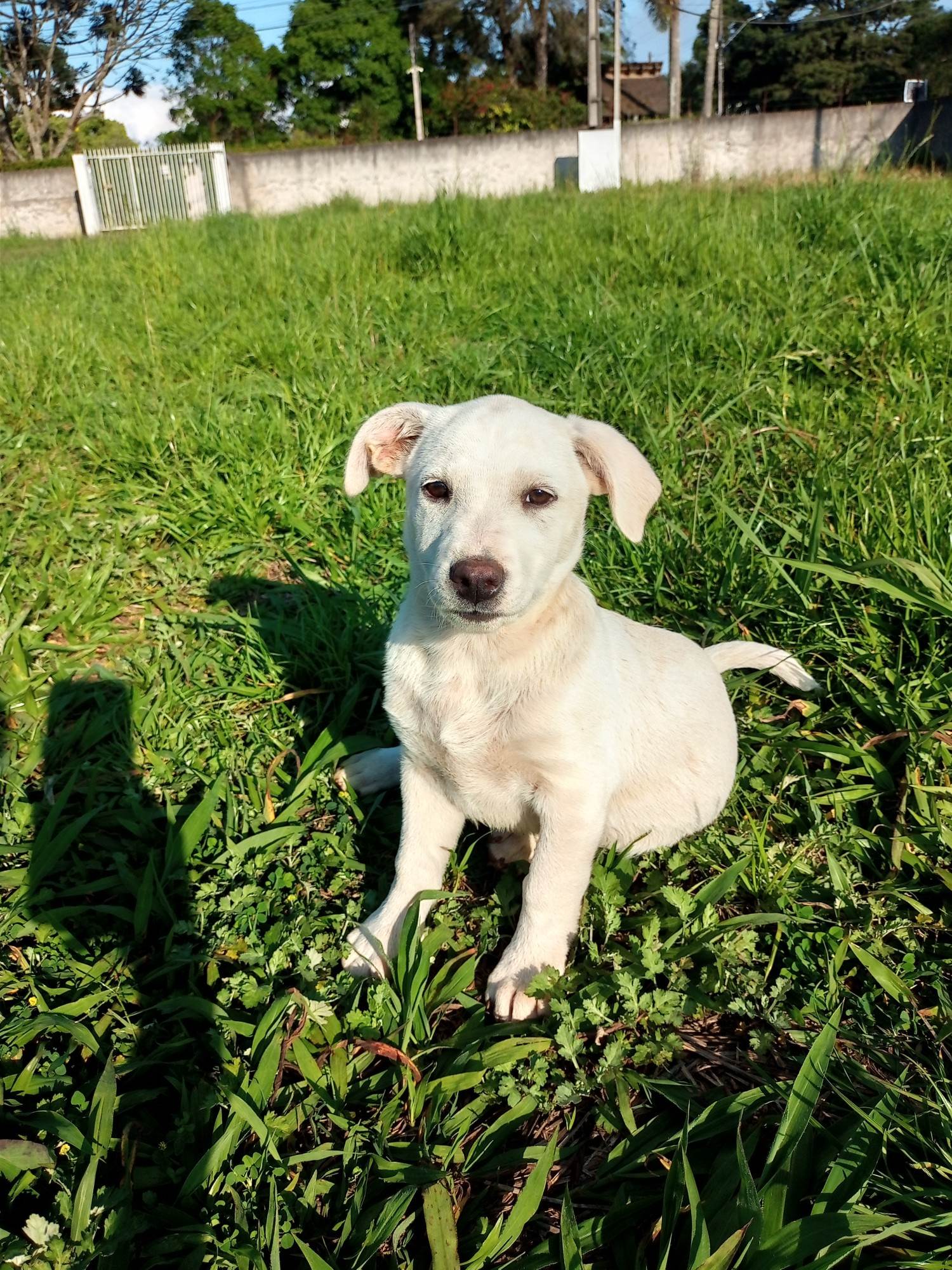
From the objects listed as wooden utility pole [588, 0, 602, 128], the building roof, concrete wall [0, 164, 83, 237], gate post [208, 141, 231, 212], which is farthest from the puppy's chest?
the building roof

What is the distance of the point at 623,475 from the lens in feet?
6.88

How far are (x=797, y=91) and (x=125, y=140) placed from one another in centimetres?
3448

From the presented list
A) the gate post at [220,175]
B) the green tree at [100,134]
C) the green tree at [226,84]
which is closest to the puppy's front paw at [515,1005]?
the gate post at [220,175]

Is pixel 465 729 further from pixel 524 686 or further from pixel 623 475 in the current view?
pixel 623 475

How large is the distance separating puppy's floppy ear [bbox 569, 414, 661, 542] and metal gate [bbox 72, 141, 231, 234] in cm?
2080

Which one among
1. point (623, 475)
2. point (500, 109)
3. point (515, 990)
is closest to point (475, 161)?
point (500, 109)

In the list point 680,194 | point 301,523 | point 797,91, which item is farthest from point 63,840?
point 797,91

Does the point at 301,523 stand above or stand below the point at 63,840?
above

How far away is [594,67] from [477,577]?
23678mm

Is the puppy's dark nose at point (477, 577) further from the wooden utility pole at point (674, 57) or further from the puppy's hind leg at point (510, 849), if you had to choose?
the wooden utility pole at point (674, 57)

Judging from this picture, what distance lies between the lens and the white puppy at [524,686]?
77.3 inches

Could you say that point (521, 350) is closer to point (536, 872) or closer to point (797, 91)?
point (536, 872)

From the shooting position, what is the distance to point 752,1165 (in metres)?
1.61

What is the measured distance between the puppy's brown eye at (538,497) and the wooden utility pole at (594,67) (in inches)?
852
